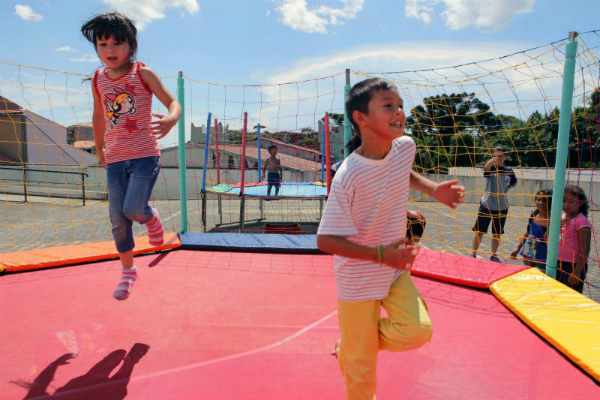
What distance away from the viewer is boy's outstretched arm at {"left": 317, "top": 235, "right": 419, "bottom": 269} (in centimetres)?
119

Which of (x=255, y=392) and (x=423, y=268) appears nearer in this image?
(x=255, y=392)

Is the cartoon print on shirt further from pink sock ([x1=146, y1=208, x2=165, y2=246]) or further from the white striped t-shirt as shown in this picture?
the white striped t-shirt

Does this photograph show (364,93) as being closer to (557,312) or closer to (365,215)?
(365,215)

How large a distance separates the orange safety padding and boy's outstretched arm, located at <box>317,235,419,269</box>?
300 cm

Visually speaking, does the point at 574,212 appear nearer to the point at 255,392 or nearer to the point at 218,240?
the point at 255,392

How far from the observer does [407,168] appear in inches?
60.0

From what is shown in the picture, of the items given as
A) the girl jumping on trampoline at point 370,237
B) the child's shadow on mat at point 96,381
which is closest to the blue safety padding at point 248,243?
the child's shadow on mat at point 96,381

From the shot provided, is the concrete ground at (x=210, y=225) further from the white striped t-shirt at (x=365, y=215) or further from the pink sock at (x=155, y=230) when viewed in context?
the white striped t-shirt at (x=365, y=215)

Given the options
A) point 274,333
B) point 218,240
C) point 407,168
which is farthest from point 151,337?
point 218,240

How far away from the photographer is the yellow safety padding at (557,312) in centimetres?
199

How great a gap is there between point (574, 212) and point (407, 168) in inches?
100

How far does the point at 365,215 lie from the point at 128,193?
1464 mm

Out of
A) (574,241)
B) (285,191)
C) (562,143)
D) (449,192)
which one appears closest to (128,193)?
(449,192)

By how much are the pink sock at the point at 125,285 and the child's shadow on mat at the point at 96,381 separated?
11.9 inches
